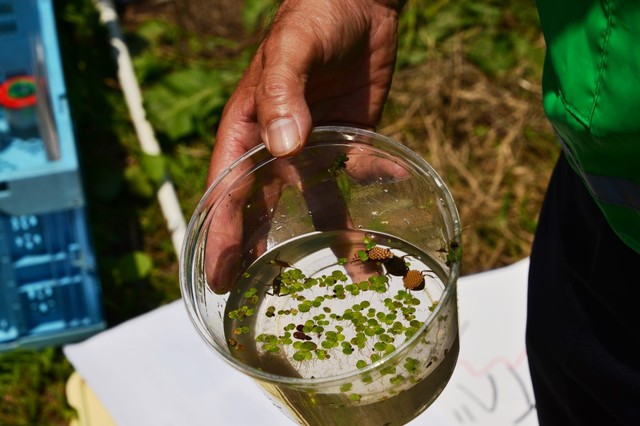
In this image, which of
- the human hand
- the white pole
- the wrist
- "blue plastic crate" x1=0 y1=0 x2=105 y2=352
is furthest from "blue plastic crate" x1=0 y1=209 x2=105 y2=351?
the wrist

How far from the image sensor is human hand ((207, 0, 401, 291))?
86 centimetres

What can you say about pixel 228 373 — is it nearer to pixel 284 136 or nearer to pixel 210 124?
pixel 284 136

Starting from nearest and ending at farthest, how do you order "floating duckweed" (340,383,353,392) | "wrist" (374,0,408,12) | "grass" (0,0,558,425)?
1. "floating duckweed" (340,383,353,392)
2. "wrist" (374,0,408,12)
3. "grass" (0,0,558,425)

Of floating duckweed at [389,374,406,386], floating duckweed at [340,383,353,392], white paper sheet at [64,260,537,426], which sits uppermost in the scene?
floating duckweed at [340,383,353,392]

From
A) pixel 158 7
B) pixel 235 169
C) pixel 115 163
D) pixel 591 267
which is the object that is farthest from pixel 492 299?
pixel 158 7

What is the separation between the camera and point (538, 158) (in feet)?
6.65

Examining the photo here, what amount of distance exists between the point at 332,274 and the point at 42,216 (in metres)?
0.80

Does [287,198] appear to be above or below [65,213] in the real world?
above

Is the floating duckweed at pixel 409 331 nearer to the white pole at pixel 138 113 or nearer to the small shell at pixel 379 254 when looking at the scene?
the small shell at pixel 379 254

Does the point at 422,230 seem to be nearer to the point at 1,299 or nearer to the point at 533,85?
the point at 1,299

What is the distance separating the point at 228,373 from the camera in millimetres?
1324

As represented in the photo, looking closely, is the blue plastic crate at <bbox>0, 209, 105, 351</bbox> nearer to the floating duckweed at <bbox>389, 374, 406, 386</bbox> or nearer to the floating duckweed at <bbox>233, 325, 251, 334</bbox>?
the floating duckweed at <bbox>233, 325, 251, 334</bbox>

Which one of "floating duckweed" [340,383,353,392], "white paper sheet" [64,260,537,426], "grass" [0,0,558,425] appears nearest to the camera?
"floating duckweed" [340,383,353,392]

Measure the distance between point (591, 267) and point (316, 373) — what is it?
0.33 metres
